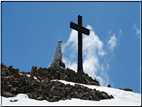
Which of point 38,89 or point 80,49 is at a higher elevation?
point 80,49

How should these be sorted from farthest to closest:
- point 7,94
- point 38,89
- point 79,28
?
point 79,28 → point 38,89 → point 7,94

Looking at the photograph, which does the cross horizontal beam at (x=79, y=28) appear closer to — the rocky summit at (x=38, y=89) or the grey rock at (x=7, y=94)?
the rocky summit at (x=38, y=89)

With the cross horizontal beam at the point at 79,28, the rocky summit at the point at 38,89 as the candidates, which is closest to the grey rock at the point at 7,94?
the rocky summit at the point at 38,89

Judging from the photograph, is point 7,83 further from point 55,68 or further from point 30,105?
point 55,68

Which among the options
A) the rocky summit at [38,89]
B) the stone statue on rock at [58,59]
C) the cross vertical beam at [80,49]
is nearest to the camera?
A: the rocky summit at [38,89]

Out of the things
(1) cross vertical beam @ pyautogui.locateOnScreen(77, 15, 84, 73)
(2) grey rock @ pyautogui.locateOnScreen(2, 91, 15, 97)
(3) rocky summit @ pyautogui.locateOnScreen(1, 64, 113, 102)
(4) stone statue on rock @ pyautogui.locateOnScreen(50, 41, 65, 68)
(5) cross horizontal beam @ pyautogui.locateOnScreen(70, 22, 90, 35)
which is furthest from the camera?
(5) cross horizontal beam @ pyautogui.locateOnScreen(70, 22, 90, 35)

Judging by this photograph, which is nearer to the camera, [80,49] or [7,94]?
[7,94]

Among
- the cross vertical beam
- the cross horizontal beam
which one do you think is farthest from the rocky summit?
the cross horizontal beam

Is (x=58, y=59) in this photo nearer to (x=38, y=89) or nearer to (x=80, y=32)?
(x=80, y=32)

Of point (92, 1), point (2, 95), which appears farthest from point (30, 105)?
point (92, 1)

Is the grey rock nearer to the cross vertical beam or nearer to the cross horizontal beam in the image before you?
the cross vertical beam

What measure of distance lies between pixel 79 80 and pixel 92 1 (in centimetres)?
611

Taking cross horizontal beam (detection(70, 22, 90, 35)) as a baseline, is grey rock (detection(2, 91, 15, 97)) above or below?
below

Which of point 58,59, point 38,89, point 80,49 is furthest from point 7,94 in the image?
point 80,49
